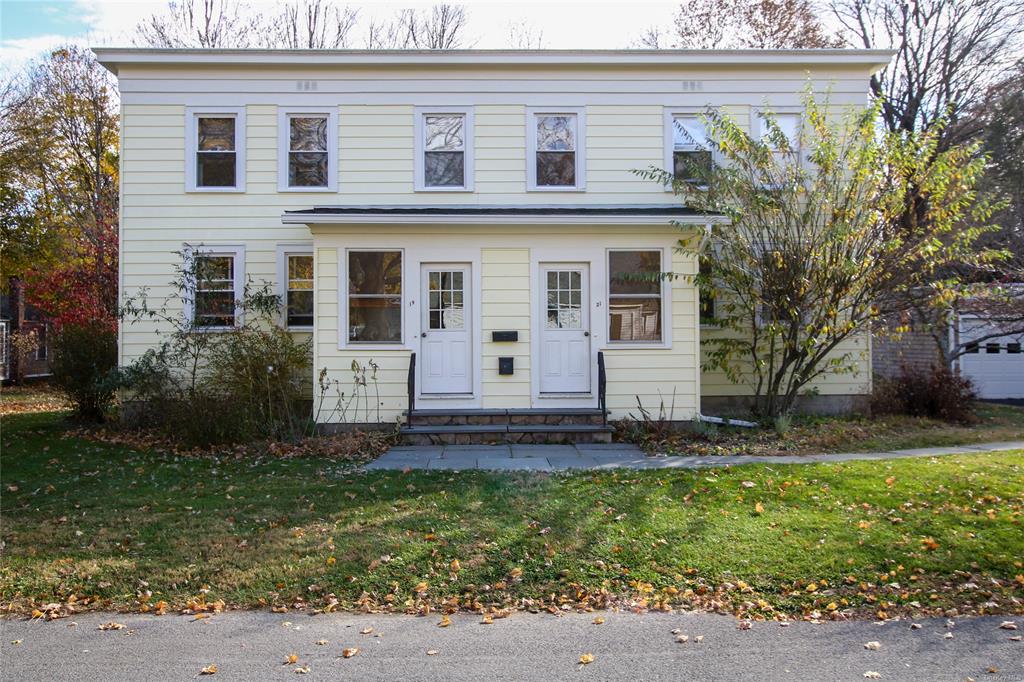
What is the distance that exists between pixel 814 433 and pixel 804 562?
5865 millimetres

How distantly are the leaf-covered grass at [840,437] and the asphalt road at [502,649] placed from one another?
5.51m

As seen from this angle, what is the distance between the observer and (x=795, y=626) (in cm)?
469

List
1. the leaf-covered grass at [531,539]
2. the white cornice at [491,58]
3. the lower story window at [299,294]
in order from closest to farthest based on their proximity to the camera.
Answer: the leaf-covered grass at [531,539], the white cornice at [491,58], the lower story window at [299,294]

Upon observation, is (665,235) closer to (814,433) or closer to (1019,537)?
(814,433)

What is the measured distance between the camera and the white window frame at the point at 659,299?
38.9 feet

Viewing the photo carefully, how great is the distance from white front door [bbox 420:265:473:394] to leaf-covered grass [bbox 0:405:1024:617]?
3480 millimetres

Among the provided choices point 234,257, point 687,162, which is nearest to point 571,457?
point 687,162

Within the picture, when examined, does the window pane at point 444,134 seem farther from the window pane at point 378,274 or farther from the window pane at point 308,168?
the window pane at point 378,274

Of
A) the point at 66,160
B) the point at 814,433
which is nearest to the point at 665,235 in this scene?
the point at 814,433

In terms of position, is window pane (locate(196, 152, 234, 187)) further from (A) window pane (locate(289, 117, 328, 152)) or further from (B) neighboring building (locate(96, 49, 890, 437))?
(A) window pane (locate(289, 117, 328, 152))

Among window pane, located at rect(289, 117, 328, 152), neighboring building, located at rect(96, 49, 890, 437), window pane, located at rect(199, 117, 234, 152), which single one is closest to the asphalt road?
neighboring building, located at rect(96, 49, 890, 437)

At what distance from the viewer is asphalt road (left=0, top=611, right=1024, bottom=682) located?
4016mm

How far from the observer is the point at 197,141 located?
44.2ft

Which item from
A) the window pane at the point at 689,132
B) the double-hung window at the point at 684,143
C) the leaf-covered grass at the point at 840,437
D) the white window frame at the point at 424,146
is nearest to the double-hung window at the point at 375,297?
the white window frame at the point at 424,146
